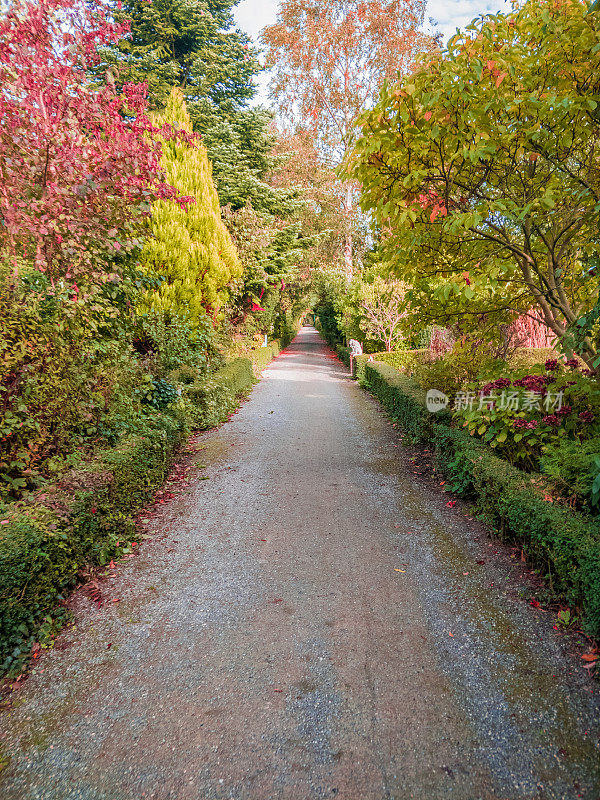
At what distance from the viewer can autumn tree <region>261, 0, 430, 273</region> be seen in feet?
67.3

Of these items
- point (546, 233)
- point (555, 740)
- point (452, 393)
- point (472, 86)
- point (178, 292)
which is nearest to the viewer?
point (555, 740)

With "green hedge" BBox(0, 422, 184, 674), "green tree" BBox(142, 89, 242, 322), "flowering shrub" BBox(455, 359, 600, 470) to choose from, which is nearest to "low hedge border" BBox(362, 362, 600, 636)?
"flowering shrub" BBox(455, 359, 600, 470)

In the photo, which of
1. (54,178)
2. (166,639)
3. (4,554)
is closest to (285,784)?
(166,639)

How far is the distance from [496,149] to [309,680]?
4185 millimetres

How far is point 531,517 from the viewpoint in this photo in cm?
351

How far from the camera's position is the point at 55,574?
3.09 meters

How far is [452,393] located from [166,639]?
578cm

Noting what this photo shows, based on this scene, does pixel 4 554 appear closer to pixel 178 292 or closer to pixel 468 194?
pixel 468 194

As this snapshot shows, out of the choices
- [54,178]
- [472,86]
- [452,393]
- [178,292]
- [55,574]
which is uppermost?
[472,86]

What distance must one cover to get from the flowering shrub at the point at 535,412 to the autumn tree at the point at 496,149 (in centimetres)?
59

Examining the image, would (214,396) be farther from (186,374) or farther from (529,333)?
(529,333)

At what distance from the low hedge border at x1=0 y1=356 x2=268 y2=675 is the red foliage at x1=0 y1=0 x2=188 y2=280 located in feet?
7.19

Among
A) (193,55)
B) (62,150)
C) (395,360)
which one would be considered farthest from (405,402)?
(193,55)

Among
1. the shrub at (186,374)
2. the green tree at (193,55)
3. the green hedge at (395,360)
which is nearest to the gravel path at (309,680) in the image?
the shrub at (186,374)
